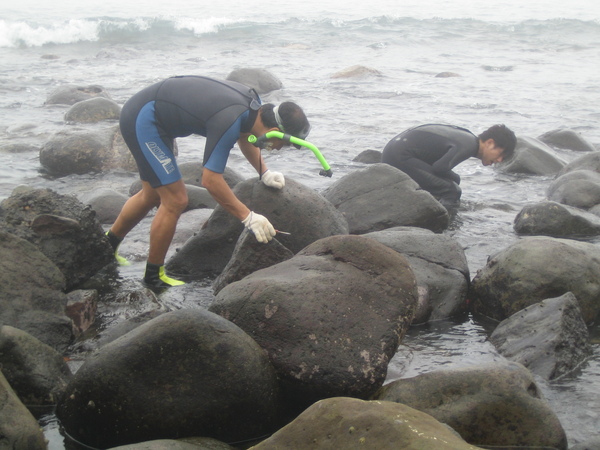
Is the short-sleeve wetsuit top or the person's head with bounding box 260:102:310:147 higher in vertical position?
the person's head with bounding box 260:102:310:147

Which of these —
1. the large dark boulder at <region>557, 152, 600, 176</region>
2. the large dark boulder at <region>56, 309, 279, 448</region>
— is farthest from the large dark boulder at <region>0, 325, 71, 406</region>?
the large dark boulder at <region>557, 152, 600, 176</region>

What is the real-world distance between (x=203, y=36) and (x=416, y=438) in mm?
24834

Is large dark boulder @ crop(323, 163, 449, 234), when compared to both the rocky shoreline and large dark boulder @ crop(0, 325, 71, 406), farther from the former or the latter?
large dark boulder @ crop(0, 325, 71, 406)

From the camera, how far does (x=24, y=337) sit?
3.82m

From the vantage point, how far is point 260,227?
17.3ft

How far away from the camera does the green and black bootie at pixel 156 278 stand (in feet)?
19.1

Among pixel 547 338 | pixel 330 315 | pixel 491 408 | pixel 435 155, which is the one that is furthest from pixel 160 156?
pixel 435 155

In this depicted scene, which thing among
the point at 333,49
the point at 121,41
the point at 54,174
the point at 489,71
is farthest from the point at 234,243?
the point at 121,41

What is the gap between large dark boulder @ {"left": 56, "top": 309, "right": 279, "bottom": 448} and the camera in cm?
345

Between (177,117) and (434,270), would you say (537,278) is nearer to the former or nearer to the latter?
(434,270)

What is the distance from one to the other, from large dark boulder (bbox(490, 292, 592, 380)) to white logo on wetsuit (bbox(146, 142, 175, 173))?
2.87 m

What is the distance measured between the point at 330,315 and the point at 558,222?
3931 millimetres

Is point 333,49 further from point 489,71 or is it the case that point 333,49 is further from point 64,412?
point 64,412

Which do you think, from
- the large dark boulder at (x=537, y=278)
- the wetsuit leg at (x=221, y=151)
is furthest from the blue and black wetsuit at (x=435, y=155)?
the wetsuit leg at (x=221, y=151)
